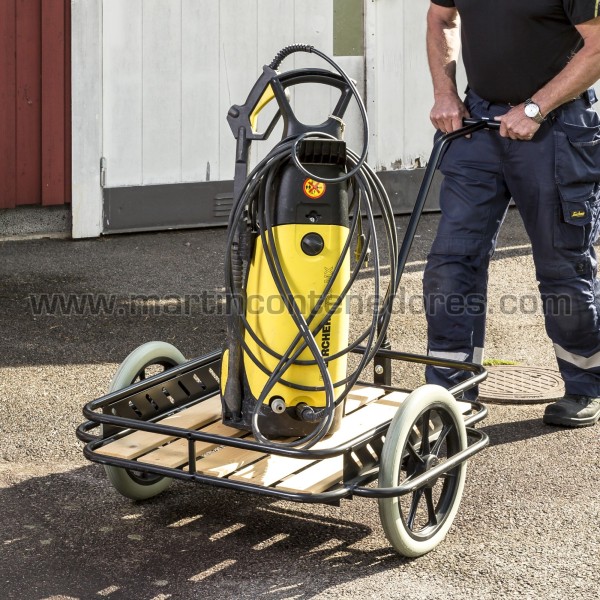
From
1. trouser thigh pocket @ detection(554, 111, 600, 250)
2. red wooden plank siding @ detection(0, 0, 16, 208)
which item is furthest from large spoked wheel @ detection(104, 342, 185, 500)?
red wooden plank siding @ detection(0, 0, 16, 208)

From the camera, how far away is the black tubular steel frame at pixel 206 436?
349 centimetres

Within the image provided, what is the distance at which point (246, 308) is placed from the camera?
3.90 metres

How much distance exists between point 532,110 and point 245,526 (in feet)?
5.98

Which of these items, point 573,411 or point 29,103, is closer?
point 573,411

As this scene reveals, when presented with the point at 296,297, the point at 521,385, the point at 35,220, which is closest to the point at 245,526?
Result: the point at 296,297

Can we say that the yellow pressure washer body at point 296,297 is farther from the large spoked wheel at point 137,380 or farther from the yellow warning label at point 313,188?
the large spoked wheel at point 137,380

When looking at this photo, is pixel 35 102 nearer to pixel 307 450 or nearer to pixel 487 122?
pixel 487 122

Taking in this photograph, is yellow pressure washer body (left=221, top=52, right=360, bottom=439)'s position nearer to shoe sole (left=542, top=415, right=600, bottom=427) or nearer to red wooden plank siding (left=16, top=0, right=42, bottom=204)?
shoe sole (left=542, top=415, right=600, bottom=427)

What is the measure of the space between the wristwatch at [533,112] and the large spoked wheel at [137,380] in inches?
60.7

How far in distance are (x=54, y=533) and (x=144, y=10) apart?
487 cm

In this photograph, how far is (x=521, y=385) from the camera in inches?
216

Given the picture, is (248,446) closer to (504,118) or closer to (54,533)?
(54,533)

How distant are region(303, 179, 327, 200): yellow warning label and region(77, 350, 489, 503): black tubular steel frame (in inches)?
28.5

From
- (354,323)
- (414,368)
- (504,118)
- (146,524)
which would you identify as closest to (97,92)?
(354,323)
